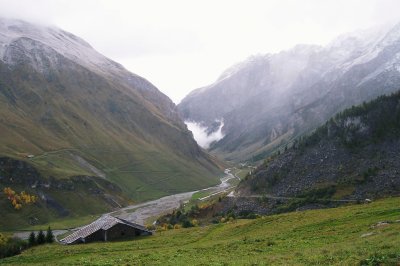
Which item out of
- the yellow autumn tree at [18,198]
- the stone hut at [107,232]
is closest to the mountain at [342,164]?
the stone hut at [107,232]

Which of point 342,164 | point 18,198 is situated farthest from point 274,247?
point 18,198

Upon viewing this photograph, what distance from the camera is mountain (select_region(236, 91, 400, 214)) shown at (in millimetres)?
121562

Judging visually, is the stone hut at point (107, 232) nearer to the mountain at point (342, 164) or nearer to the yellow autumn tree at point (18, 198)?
the mountain at point (342, 164)

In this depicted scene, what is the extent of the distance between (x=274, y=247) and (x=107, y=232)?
3926 cm

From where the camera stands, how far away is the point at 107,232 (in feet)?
255

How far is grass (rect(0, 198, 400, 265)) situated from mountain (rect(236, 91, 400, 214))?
5089 cm

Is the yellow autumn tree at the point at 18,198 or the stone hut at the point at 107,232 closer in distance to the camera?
the stone hut at the point at 107,232

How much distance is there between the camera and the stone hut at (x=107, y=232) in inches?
3019

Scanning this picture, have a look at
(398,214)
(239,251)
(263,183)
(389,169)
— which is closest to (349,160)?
(389,169)

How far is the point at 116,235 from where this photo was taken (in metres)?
79.1

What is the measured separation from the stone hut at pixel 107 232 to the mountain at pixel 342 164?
5719cm

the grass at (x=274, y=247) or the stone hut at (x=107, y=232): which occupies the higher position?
the stone hut at (x=107, y=232)

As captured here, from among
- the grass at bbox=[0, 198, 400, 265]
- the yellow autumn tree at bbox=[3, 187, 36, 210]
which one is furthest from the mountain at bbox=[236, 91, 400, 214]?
the yellow autumn tree at bbox=[3, 187, 36, 210]

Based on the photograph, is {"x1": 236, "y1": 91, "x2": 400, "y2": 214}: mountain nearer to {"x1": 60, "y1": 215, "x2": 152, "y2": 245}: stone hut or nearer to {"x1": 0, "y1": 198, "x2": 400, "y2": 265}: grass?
{"x1": 0, "y1": 198, "x2": 400, "y2": 265}: grass
